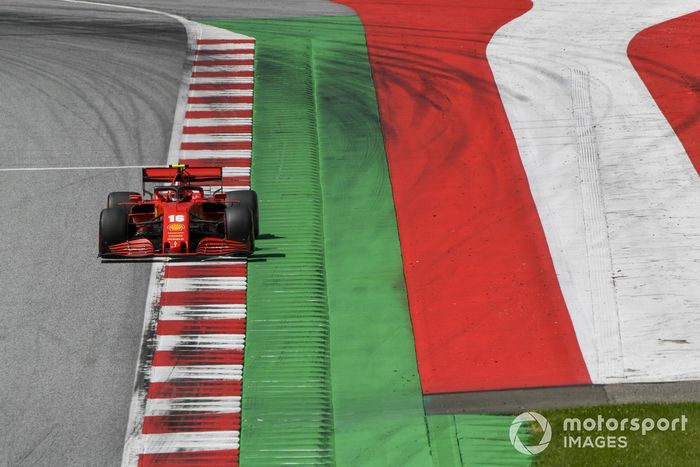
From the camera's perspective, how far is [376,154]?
29125mm

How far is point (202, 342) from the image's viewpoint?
22.2m

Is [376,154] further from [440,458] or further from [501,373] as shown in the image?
[440,458]

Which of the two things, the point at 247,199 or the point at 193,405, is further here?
the point at 247,199

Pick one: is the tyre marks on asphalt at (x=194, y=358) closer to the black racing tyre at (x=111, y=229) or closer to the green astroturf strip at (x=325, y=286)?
the green astroturf strip at (x=325, y=286)

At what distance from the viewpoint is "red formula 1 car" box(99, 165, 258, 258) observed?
22.4 m

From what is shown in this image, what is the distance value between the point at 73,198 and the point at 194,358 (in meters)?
7.03

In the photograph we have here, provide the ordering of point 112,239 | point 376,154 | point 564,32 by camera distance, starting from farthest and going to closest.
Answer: point 564,32
point 376,154
point 112,239

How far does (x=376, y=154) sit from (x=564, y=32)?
388 inches

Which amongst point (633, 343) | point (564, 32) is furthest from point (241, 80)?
point (633, 343)

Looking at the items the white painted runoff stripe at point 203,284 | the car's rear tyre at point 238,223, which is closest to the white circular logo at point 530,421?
the car's rear tyre at point 238,223

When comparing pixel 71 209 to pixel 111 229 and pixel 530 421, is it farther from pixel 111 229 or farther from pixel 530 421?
pixel 530 421

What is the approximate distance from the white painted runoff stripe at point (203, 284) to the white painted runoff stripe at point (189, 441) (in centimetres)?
450

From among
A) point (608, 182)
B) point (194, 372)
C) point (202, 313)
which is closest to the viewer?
point (194, 372)

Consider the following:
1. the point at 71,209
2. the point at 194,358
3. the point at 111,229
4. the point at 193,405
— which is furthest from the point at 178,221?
the point at 71,209
